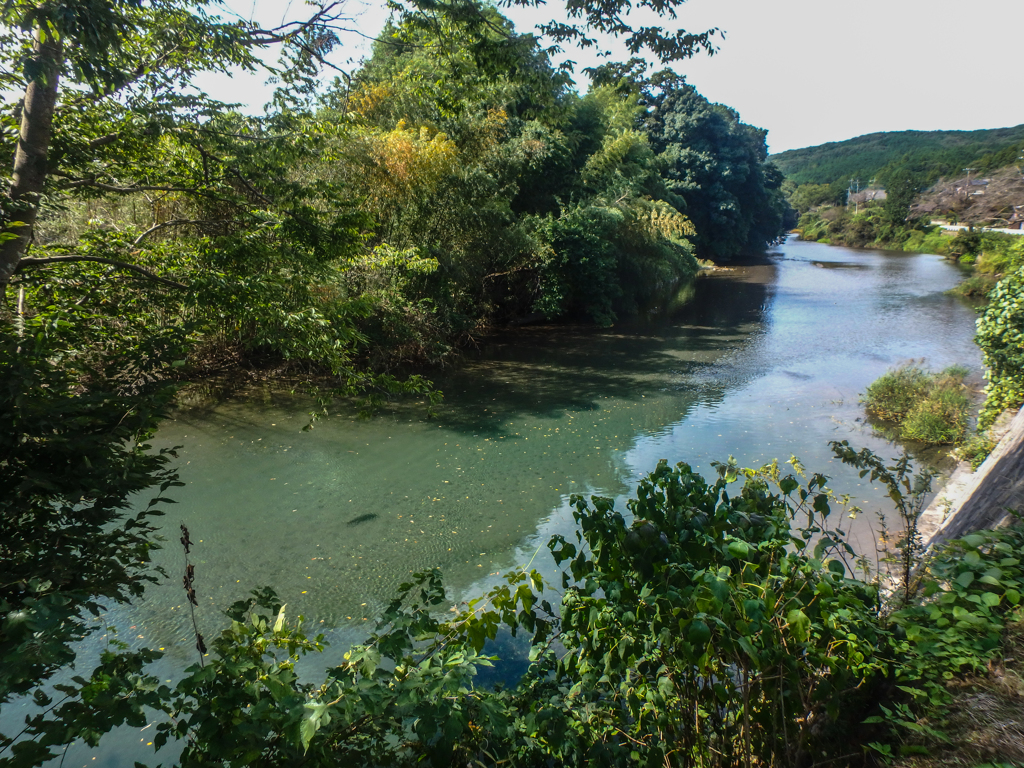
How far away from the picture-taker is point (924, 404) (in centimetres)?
1081

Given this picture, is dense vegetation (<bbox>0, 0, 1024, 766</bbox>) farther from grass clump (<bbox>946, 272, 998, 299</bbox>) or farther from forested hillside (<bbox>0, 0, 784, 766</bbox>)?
grass clump (<bbox>946, 272, 998, 299</bbox>)

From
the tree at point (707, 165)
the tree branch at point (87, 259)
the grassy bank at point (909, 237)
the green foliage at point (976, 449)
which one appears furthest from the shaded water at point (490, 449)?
the tree at point (707, 165)

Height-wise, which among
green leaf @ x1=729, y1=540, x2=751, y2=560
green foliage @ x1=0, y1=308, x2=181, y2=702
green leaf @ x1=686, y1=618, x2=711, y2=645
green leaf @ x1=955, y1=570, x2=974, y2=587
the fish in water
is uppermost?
green foliage @ x1=0, y1=308, x2=181, y2=702

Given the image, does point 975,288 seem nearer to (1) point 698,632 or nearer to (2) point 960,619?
(2) point 960,619

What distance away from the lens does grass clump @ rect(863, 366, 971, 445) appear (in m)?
10.5

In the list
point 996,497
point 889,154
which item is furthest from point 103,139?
point 889,154

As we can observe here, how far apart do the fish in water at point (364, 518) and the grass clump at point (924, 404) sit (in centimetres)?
847

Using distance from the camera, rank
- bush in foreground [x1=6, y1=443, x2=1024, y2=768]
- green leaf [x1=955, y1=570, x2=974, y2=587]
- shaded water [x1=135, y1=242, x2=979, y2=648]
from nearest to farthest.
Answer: bush in foreground [x1=6, y1=443, x2=1024, y2=768] → green leaf [x1=955, y1=570, x2=974, y2=587] → shaded water [x1=135, y1=242, x2=979, y2=648]

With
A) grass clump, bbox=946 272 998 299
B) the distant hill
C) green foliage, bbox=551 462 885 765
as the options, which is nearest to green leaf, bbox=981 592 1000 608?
green foliage, bbox=551 462 885 765

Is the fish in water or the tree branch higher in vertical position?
the tree branch

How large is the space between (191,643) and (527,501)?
14.2ft

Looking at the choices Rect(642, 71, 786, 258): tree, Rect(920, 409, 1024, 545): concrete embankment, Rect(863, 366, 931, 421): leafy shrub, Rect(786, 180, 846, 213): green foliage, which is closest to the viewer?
Rect(920, 409, 1024, 545): concrete embankment

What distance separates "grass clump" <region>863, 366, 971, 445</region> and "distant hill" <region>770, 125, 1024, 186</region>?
69012mm

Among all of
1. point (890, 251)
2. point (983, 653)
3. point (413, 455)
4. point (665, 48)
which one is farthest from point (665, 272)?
point (890, 251)
